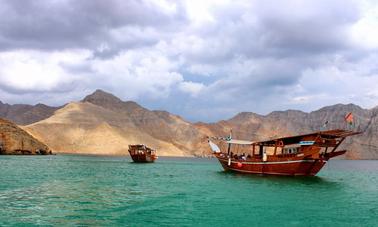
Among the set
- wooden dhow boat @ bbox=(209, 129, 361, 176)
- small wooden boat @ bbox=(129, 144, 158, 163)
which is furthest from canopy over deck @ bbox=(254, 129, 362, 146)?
small wooden boat @ bbox=(129, 144, 158, 163)

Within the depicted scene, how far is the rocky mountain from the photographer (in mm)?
147750

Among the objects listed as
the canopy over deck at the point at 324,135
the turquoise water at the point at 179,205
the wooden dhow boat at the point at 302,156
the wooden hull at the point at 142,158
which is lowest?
the turquoise water at the point at 179,205

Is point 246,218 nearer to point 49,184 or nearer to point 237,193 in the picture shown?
point 237,193

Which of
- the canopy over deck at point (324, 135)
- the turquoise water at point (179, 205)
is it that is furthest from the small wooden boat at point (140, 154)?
A: the turquoise water at point (179, 205)

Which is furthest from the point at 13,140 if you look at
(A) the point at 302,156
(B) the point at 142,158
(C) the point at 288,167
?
(A) the point at 302,156

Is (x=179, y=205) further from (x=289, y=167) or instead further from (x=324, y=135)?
(x=324, y=135)

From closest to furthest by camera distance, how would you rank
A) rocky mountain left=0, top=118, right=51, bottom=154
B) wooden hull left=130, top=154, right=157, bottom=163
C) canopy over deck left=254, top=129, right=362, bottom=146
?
1. canopy over deck left=254, top=129, right=362, bottom=146
2. wooden hull left=130, top=154, right=157, bottom=163
3. rocky mountain left=0, top=118, right=51, bottom=154

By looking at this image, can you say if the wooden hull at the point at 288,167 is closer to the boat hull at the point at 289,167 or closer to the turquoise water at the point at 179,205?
the boat hull at the point at 289,167

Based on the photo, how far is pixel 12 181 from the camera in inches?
1996

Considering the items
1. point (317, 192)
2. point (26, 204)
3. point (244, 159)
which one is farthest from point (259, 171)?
point (26, 204)

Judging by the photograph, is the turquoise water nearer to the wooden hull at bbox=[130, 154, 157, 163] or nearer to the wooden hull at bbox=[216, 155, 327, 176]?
the wooden hull at bbox=[216, 155, 327, 176]

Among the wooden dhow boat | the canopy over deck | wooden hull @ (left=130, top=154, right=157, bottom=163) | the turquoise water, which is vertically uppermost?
the canopy over deck

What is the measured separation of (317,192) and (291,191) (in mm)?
2951

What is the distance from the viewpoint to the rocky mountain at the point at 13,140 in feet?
485
